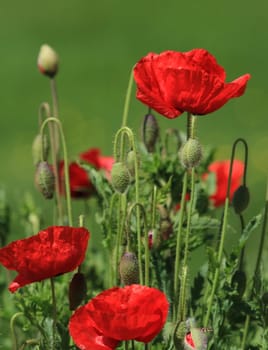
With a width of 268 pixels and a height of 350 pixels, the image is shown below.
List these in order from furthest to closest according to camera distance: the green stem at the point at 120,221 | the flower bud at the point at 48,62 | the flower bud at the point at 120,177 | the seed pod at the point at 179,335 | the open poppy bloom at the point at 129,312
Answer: the flower bud at the point at 48,62, the green stem at the point at 120,221, the flower bud at the point at 120,177, the seed pod at the point at 179,335, the open poppy bloom at the point at 129,312

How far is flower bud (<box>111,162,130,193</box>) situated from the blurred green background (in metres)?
2.88

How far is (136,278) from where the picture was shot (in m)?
1.44

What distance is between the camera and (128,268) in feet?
4.67

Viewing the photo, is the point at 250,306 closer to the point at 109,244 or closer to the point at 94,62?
the point at 109,244

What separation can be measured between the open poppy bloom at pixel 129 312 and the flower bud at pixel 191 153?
0.80 ft

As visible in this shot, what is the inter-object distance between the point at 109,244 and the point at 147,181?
0.22 meters

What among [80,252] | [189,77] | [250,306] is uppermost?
[189,77]

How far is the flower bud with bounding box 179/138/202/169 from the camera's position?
4.92 ft

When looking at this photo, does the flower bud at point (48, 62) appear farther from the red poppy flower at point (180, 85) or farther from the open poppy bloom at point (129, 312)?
the open poppy bloom at point (129, 312)

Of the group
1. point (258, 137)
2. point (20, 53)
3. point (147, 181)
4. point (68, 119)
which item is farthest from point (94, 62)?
point (147, 181)

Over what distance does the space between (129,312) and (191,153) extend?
0.29 meters

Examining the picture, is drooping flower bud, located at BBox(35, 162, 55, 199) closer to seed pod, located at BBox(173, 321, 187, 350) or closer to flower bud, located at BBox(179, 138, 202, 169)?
flower bud, located at BBox(179, 138, 202, 169)

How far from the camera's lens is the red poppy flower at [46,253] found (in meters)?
1.38

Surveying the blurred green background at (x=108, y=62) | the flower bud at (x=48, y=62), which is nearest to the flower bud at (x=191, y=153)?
the flower bud at (x=48, y=62)
